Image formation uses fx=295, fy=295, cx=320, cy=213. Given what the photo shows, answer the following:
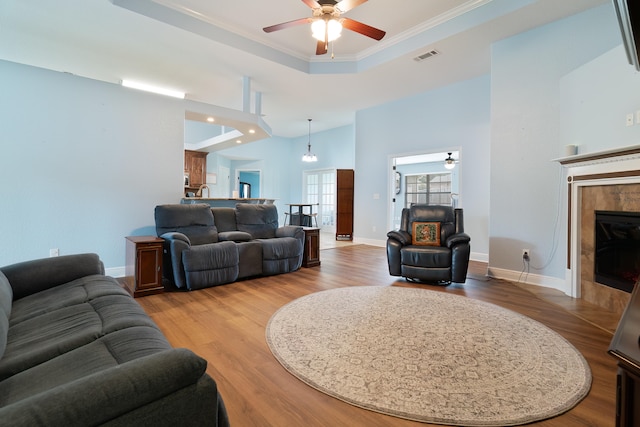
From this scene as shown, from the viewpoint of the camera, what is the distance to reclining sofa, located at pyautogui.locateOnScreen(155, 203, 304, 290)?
3.40m

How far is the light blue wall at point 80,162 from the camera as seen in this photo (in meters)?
3.47

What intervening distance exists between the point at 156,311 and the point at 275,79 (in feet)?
13.8

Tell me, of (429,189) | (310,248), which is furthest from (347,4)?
(429,189)

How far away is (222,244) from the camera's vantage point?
368cm

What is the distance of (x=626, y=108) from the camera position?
8.52ft

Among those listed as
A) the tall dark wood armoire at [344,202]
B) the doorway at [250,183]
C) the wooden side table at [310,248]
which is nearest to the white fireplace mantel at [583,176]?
the wooden side table at [310,248]

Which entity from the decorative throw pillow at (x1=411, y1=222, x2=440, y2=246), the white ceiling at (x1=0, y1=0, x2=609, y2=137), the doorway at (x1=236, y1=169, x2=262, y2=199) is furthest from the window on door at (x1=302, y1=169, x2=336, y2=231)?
the decorative throw pillow at (x1=411, y1=222, x2=440, y2=246)

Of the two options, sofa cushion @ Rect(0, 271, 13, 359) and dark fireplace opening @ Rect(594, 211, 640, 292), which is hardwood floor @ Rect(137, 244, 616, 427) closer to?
dark fireplace opening @ Rect(594, 211, 640, 292)

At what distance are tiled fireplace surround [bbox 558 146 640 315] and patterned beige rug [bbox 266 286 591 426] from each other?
1.03 meters

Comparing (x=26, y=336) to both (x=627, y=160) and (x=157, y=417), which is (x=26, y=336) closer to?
(x=157, y=417)

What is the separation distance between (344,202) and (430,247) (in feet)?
14.3

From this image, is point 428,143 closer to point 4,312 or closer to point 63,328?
point 63,328

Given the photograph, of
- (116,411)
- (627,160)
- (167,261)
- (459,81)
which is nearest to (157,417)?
(116,411)

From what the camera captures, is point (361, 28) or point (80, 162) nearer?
point (361, 28)
